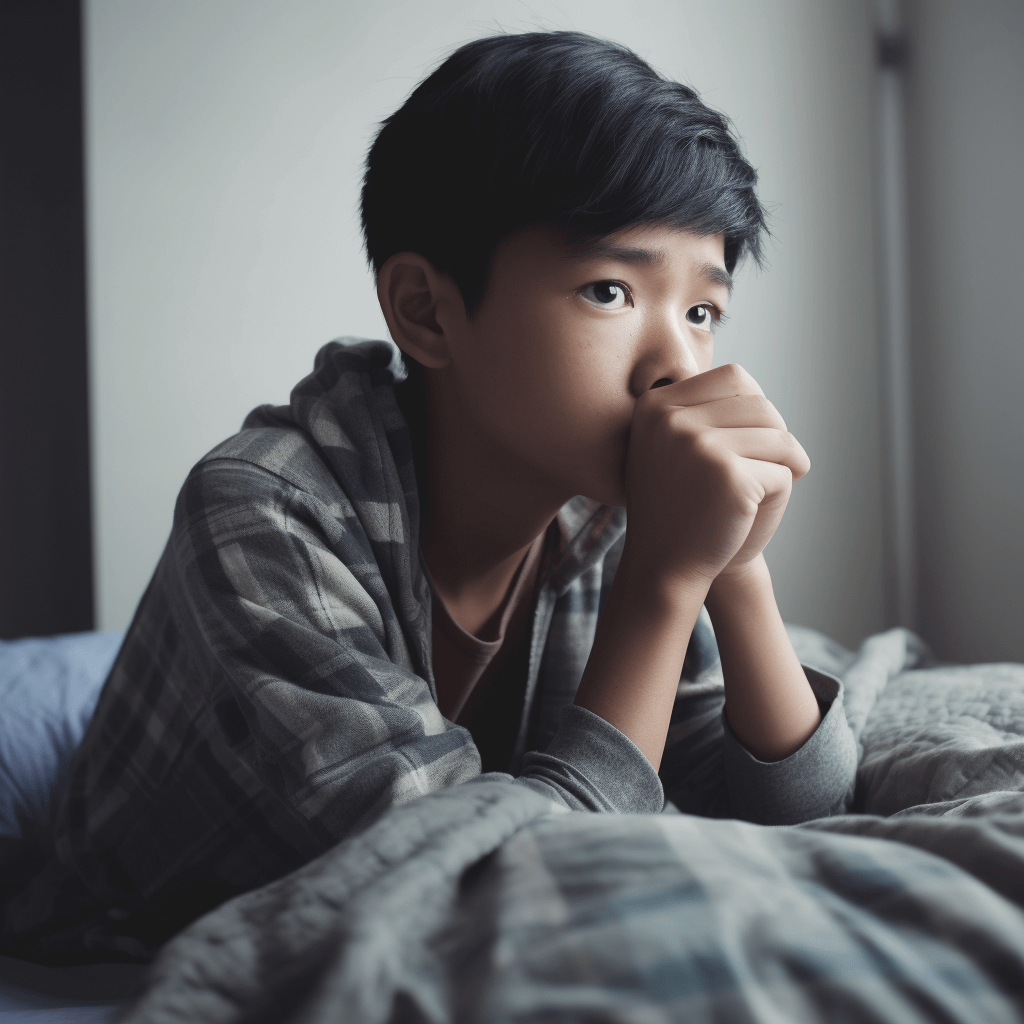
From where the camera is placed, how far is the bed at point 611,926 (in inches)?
9.0

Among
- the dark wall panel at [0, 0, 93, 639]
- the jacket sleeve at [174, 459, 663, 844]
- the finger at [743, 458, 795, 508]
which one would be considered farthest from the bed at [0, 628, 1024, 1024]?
the dark wall panel at [0, 0, 93, 639]

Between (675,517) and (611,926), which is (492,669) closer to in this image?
(675,517)

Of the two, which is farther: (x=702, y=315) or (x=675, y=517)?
(x=702, y=315)

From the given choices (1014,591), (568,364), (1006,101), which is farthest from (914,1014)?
(1006,101)

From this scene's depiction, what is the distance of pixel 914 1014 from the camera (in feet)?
0.73

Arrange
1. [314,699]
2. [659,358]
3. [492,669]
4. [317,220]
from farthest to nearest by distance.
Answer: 1. [317,220]
2. [492,669]
3. [659,358]
4. [314,699]

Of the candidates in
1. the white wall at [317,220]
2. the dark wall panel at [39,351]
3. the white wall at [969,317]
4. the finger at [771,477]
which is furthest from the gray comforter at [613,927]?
the dark wall panel at [39,351]

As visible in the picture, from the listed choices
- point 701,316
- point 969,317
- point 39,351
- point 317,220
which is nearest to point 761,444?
point 701,316

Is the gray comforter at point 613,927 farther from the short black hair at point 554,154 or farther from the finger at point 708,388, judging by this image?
the short black hair at point 554,154

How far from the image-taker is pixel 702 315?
663mm

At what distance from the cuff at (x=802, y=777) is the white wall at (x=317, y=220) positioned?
100cm

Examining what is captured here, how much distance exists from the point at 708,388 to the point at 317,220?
123 cm

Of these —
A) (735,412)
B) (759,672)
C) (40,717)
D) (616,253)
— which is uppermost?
(616,253)

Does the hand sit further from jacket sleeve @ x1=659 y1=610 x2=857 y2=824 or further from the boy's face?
jacket sleeve @ x1=659 y1=610 x2=857 y2=824
